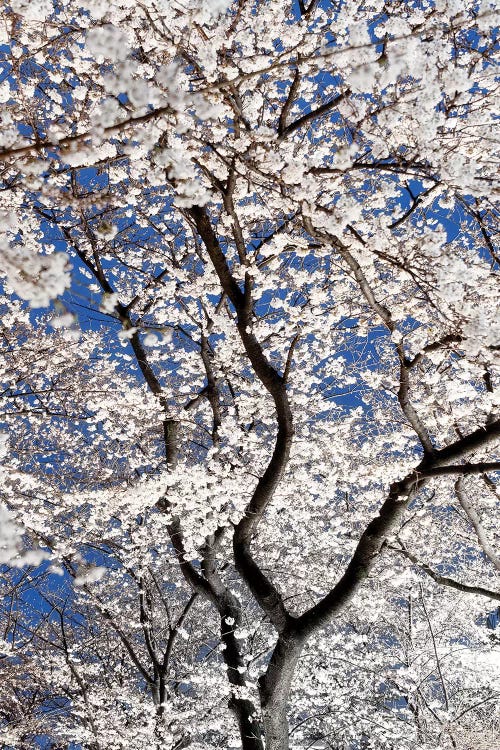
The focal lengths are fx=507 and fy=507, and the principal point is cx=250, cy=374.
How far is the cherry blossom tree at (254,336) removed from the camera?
268cm

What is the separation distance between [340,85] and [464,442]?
9.15 ft

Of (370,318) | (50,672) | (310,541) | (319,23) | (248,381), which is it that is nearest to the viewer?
(319,23)

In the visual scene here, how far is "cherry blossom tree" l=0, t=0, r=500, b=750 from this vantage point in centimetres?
268

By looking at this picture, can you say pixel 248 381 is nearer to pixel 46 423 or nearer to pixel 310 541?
pixel 310 541

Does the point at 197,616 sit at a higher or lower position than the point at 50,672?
higher

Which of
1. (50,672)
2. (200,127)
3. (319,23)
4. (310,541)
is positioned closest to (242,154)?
(200,127)

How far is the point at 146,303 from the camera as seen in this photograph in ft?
25.3

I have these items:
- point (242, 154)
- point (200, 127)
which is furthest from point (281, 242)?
point (200, 127)

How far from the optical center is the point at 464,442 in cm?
402

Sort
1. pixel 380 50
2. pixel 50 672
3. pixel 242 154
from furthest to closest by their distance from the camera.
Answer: pixel 50 672, pixel 242 154, pixel 380 50

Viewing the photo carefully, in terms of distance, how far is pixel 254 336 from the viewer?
4324mm

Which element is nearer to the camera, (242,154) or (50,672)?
(242,154)

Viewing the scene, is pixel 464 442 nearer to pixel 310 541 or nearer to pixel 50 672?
pixel 310 541

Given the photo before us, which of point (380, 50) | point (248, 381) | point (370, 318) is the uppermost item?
point (248, 381)
